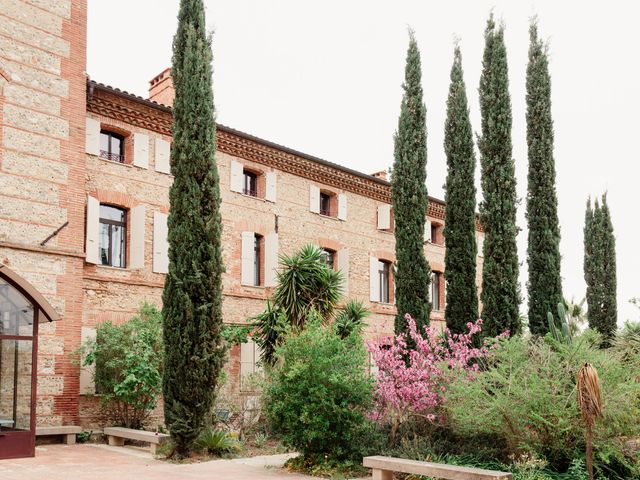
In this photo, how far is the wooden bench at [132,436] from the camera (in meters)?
13.2

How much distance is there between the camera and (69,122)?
15.4 m

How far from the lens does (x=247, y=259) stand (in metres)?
19.2

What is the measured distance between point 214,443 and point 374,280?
1127 cm

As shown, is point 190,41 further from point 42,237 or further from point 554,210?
point 554,210

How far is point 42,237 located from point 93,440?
4.44m

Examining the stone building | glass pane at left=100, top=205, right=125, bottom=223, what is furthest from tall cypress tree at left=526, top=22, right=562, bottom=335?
glass pane at left=100, top=205, right=125, bottom=223

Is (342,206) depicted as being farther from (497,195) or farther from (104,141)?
(104,141)

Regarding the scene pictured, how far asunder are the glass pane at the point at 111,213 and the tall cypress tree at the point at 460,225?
782 centimetres

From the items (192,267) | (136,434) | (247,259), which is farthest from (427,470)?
(247,259)

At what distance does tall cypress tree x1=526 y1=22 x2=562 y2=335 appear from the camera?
55.3ft

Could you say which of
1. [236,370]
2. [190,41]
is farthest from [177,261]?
[236,370]

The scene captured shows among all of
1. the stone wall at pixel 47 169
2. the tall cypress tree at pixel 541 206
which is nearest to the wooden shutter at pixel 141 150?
the stone wall at pixel 47 169

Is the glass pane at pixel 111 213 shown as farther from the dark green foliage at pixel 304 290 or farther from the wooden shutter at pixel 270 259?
the wooden shutter at pixel 270 259

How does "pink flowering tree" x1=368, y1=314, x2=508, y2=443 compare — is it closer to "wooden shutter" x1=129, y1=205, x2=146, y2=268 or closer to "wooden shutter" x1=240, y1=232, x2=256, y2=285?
"wooden shutter" x1=129, y1=205, x2=146, y2=268
